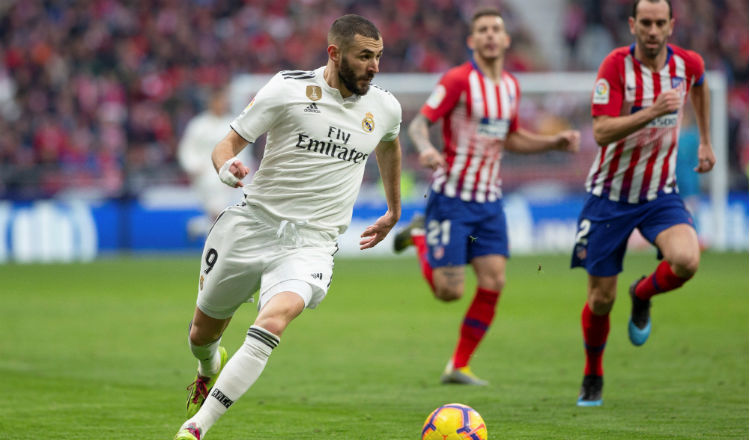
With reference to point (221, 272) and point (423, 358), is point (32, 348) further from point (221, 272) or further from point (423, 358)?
point (221, 272)

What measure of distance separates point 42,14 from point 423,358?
63.7 ft

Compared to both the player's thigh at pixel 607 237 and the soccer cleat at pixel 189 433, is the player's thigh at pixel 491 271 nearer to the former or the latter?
the player's thigh at pixel 607 237

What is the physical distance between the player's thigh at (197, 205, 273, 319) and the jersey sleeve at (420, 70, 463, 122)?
113 inches

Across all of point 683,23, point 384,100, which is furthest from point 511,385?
point 683,23

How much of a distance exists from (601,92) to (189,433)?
3.39m

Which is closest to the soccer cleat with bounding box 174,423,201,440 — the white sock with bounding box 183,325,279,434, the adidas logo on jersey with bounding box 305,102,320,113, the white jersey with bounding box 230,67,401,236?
the white sock with bounding box 183,325,279,434

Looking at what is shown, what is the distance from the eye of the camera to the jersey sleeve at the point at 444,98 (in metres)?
8.39

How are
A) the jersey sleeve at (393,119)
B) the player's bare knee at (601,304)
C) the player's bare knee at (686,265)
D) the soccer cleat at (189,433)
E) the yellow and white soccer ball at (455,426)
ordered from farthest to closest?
1. the player's bare knee at (601,304)
2. the player's bare knee at (686,265)
3. the jersey sleeve at (393,119)
4. the yellow and white soccer ball at (455,426)
5. the soccer cleat at (189,433)

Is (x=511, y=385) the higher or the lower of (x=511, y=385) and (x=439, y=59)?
the lower

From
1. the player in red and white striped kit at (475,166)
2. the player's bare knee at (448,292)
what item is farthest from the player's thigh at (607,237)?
the player's bare knee at (448,292)

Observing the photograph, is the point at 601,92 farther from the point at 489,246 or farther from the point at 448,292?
the point at 448,292

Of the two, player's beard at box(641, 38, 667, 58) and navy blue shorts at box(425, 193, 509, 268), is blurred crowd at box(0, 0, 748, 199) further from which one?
player's beard at box(641, 38, 667, 58)

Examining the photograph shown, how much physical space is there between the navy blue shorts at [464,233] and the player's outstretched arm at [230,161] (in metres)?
3.03

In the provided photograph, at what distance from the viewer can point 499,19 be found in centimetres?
838
